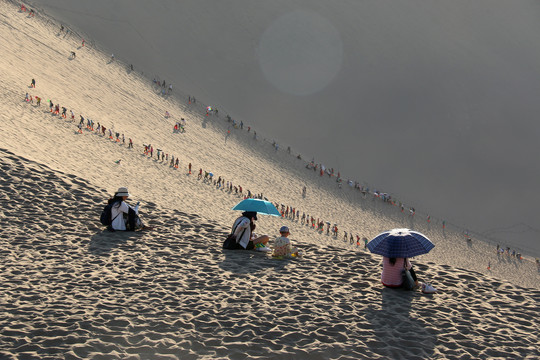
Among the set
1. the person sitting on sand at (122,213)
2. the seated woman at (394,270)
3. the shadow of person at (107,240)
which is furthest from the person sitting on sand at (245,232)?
the seated woman at (394,270)

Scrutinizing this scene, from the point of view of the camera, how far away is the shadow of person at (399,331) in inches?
259

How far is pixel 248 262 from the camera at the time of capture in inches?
383

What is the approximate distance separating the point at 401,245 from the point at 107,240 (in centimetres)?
589

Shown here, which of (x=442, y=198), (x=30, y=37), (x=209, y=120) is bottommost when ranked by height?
(x=442, y=198)

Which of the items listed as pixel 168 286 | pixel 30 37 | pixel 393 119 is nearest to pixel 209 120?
pixel 30 37

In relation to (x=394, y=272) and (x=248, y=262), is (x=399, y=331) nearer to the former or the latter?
(x=394, y=272)

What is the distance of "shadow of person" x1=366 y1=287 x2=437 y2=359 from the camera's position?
6586 mm

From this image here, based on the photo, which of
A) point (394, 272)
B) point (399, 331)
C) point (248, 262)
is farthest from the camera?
point (248, 262)

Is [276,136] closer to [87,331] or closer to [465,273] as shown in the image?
[465,273]

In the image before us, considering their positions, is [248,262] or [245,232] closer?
[248,262]

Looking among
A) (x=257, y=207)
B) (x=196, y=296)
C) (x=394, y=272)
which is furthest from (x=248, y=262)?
(x=394, y=272)

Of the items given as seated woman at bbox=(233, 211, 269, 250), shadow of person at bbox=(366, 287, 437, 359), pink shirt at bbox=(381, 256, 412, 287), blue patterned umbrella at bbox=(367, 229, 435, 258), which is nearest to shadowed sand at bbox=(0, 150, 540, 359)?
shadow of person at bbox=(366, 287, 437, 359)

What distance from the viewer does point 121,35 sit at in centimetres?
5038

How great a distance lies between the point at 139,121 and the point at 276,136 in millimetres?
14205
